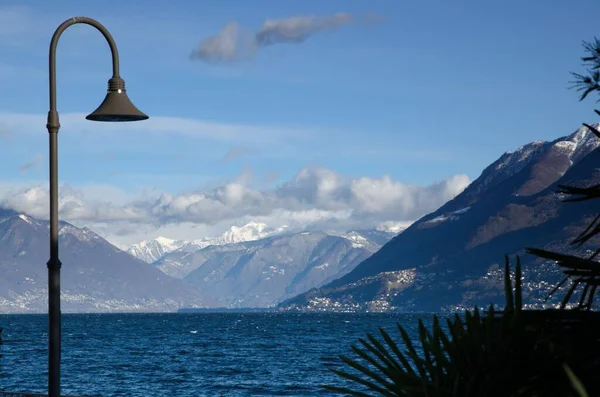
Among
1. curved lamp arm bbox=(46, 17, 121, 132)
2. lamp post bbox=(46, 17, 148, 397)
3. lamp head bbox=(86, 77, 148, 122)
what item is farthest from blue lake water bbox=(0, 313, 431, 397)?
curved lamp arm bbox=(46, 17, 121, 132)

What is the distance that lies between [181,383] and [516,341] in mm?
76971

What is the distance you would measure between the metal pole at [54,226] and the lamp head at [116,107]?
169 millimetres

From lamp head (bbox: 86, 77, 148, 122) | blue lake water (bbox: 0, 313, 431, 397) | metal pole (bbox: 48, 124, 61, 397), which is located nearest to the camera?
metal pole (bbox: 48, 124, 61, 397)

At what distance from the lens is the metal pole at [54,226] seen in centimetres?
1295

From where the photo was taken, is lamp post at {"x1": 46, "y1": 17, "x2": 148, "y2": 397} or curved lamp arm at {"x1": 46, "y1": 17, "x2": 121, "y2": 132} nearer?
lamp post at {"x1": 46, "y1": 17, "x2": 148, "y2": 397}

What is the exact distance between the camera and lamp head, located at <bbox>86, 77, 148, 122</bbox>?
14641 millimetres

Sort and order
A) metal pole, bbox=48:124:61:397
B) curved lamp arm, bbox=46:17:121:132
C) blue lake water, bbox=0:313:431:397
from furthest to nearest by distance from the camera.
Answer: blue lake water, bbox=0:313:431:397 < curved lamp arm, bbox=46:17:121:132 < metal pole, bbox=48:124:61:397

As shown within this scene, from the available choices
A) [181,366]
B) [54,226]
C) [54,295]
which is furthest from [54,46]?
[181,366]

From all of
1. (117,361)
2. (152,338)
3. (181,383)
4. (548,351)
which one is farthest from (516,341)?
(152,338)

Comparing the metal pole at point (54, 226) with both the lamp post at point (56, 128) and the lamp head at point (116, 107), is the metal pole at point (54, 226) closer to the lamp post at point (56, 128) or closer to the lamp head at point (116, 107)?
the lamp post at point (56, 128)

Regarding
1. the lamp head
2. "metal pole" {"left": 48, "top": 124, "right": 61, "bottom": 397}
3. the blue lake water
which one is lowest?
the blue lake water

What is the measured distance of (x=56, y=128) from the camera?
13.9 m

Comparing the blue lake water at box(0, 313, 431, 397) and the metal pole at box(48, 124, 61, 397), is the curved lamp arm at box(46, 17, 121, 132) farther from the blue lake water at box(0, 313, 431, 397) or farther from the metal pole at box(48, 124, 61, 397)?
the blue lake water at box(0, 313, 431, 397)

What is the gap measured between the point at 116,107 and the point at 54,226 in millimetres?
2062
